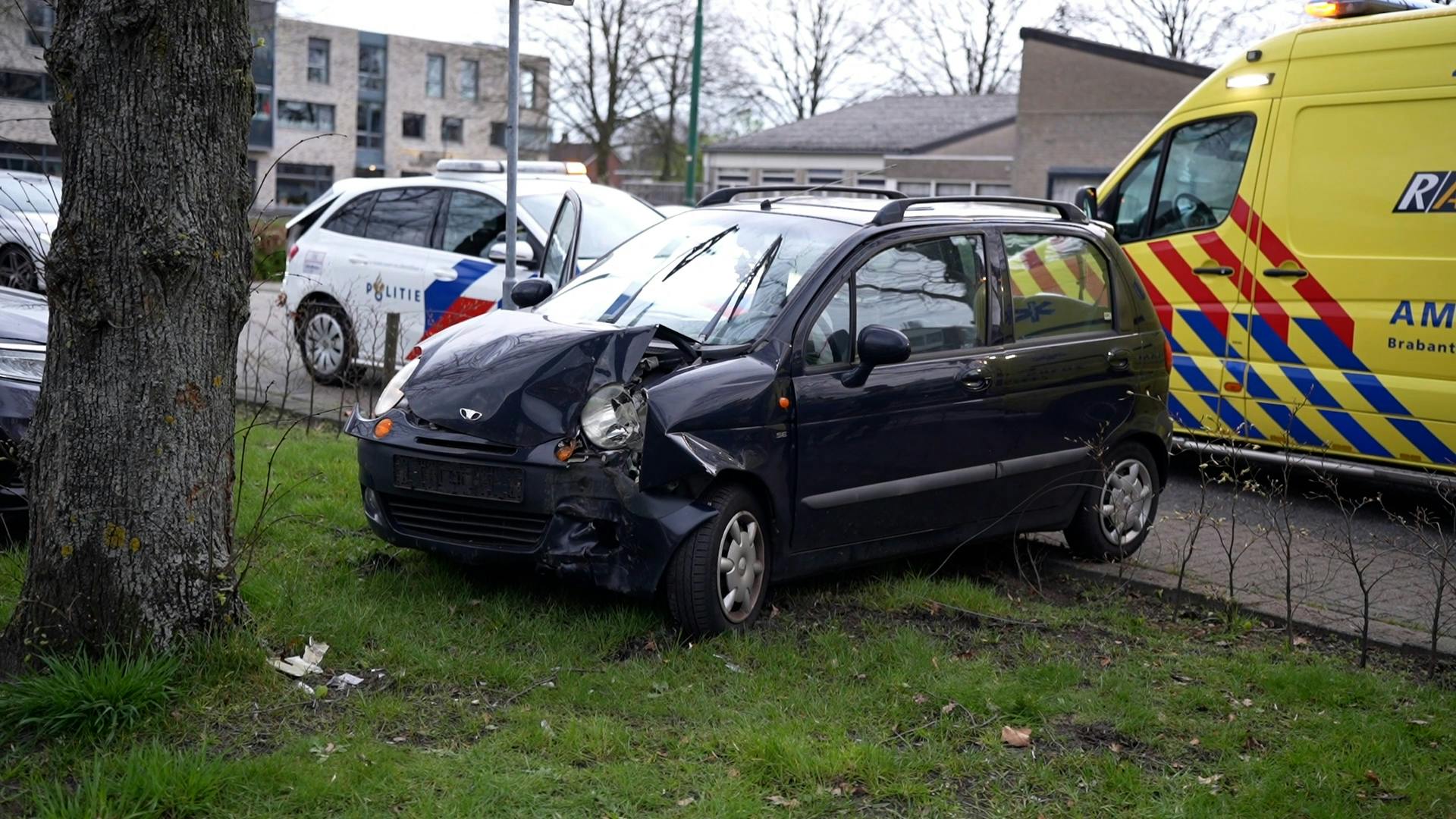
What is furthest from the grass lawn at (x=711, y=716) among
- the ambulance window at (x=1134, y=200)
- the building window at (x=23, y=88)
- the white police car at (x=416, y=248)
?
the building window at (x=23, y=88)

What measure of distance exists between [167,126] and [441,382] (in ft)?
4.88

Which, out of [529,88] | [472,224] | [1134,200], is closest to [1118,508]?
[1134,200]

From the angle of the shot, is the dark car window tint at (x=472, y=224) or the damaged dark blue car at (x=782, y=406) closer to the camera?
the damaged dark blue car at (x=782, y=406)

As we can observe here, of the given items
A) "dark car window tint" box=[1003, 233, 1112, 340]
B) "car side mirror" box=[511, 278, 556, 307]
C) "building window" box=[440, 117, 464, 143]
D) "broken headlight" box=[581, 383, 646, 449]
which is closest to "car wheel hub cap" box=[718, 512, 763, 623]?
"broken headlight" box=[581, 383, 646, 449]

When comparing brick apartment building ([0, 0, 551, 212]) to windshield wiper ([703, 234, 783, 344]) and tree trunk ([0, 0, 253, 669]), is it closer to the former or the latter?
windshield wiper ([703, 234, 783, 344])

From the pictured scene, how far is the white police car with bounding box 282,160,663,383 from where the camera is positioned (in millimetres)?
10586

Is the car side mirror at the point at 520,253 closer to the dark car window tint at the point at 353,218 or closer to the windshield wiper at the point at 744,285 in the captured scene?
the dark car window tint at the point at 353,218

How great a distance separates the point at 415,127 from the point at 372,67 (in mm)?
3875

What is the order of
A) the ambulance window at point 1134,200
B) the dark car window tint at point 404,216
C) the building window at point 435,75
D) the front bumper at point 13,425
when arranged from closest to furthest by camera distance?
the front bumper at point 13,425 < the ambulance window at point 1134,200 < the dark car window tint at point 404,216 < the building window at point 435,75

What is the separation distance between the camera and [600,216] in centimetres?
1094

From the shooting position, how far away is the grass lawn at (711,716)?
12.6 ft

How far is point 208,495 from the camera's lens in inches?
172

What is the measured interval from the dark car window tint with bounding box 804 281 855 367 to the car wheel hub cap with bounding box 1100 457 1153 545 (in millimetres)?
1760

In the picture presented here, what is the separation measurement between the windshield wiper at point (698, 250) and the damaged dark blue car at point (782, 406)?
14mm
